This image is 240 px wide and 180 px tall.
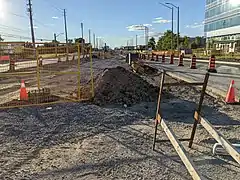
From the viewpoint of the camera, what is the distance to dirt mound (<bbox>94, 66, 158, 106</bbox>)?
830 centimetres

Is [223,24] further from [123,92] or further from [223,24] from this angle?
[123,92]

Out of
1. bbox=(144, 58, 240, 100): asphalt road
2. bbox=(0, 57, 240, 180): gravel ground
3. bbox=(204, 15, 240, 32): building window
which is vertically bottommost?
bbox=(0, 57, 240, 180): gravel ground

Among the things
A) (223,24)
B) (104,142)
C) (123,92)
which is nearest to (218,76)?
(123,92)

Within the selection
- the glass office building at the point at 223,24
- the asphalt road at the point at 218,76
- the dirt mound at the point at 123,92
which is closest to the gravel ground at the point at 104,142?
the dirt mound at the point at 123,92

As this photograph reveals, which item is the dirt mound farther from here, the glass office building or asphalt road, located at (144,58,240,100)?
the glass office building

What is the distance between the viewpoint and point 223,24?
7312 centimetres

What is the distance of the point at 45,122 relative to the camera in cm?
642

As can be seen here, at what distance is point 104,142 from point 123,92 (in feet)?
13.0

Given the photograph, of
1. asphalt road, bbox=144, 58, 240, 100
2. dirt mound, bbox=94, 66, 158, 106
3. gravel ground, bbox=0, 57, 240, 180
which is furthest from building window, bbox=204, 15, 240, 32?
gravel ground, bbox=0, 57, 240, 180

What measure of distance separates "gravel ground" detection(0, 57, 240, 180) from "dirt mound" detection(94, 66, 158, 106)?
391 millimetres

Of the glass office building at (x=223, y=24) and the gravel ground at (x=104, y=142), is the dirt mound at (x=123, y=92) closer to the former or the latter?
the gravel ground at (x=104, y=142)

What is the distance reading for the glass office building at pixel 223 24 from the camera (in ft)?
211

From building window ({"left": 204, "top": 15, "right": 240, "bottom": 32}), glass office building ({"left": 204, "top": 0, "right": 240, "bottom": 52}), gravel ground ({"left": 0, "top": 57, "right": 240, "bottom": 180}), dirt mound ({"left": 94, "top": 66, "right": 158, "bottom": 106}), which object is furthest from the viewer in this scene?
building window ({"left": 204, "top": 15, "right": 240, "bottom": 32})

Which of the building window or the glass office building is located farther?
the building window
